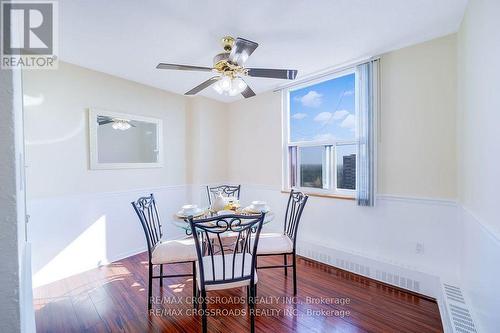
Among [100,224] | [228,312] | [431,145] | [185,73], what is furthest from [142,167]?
[431,145]

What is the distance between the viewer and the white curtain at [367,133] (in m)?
2.63

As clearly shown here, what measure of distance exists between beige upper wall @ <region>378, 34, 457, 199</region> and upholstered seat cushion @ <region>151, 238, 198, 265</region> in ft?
7.26

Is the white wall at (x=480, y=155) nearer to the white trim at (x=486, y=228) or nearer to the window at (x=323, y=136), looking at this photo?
the white trim at (x=486, y=228)

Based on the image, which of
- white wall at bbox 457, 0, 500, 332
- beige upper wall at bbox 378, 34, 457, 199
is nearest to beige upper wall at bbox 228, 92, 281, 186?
beige upper wall at bbox 378, 34, 457, 199

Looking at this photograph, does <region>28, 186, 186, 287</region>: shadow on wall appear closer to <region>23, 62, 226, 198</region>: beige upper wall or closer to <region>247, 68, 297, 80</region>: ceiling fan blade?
<region>23, 62, 226, 198</region>: beige upper wall

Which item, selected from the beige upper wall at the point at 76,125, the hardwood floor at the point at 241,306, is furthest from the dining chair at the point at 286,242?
the beige upper wall at the point at 76,125

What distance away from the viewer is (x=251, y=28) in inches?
83.0

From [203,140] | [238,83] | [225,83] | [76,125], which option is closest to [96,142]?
[76,125]

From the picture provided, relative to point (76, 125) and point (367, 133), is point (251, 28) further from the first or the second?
point (76, 125)

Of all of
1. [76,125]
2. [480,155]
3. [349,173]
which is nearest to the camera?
[480,155]

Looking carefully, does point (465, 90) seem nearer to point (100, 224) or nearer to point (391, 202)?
point (391, 202)

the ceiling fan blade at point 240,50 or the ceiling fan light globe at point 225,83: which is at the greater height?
the ceiling fan blade at point 240,50

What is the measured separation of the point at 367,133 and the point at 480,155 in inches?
44.9

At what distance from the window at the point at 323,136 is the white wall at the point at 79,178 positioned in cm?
207
